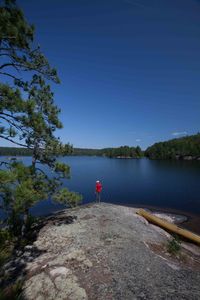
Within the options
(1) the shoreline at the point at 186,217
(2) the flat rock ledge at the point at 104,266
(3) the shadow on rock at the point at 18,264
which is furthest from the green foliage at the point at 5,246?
(1) the shoreline at the point at 186,217

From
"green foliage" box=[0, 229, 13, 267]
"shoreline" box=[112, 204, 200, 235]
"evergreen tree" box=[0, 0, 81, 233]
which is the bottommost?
"shoreline" box=[112, 204, 200, 235]

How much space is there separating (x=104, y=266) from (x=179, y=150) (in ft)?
454

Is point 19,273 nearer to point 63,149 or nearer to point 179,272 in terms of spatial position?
point 63,149

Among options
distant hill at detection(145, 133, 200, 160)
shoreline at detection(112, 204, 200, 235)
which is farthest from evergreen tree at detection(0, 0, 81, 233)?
distant hill at detection(145, 133, 200, 160)

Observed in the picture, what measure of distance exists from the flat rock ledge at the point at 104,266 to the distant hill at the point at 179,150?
408 feet

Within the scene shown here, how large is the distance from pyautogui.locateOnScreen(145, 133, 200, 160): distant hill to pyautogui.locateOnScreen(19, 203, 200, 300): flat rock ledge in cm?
12432

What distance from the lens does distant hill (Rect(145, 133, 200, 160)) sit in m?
130

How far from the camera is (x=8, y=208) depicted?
7.74 metres

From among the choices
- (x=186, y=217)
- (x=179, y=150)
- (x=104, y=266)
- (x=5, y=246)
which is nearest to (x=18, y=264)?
(x=5, y=246)

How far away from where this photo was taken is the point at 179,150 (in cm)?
13938

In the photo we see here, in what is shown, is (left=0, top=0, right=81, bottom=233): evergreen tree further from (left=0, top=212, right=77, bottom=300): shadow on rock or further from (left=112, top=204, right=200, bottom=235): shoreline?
(left=112, top=204, right=200, bottom=235): shoreline

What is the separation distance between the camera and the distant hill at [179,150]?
130 m

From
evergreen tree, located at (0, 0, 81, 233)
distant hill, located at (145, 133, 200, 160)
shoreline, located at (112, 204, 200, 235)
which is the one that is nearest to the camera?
evergreen tree, located at (0, 0, 81, 233)

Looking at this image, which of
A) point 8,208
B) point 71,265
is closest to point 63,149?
point 8,208
